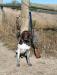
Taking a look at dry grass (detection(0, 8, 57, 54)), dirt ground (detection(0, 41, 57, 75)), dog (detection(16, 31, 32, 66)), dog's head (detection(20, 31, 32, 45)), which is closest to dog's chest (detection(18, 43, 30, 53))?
dog (detection(16, 31, 32, 66))

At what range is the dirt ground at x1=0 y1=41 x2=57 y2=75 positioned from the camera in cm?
831

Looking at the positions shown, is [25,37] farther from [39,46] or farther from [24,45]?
[39,46]

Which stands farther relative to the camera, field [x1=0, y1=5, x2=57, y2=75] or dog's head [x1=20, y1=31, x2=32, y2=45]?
dog's head [x1=20, y1=31, x2=32, y2=45]

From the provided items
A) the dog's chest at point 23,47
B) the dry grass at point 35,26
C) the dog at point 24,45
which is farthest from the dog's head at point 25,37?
the dry grass at point 35,26

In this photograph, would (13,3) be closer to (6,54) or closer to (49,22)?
(49,22)

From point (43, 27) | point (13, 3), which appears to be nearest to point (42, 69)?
point (43, 27)

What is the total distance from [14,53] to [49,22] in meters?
2.91

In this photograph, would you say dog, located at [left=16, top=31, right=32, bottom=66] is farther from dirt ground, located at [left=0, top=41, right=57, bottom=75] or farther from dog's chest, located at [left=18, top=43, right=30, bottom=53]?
dirt ground, located at [left=0, top=41, right=57, bottom=75]

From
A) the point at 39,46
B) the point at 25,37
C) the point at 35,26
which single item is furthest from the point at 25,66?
the point at 35,26

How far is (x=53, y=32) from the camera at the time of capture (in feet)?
35.5

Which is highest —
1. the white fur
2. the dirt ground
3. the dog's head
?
the dog's head

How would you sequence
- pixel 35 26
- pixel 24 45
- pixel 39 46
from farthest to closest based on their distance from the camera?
1. pixel 35 26
2. pixel 39 46
3. pixel 24 45

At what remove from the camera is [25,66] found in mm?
8836

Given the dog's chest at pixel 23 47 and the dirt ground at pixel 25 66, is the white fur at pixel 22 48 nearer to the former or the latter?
the dog's chest at pixel 23 47
